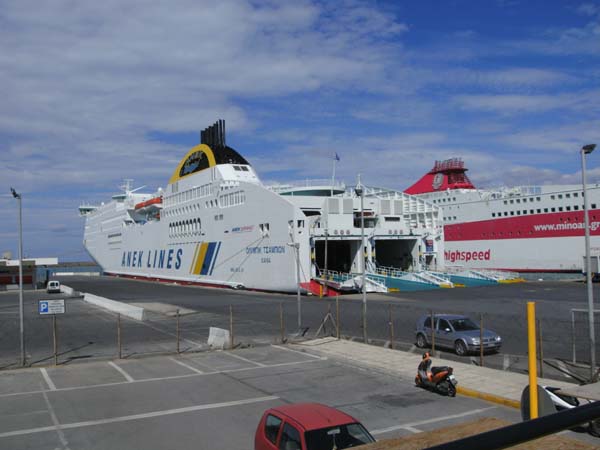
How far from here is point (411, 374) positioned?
14.1 meters

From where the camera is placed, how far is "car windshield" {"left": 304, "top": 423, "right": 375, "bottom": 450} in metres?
6.77

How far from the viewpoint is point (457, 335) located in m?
16.4

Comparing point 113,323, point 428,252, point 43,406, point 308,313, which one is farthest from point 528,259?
point 43,406

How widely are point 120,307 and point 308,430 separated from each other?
25.2m

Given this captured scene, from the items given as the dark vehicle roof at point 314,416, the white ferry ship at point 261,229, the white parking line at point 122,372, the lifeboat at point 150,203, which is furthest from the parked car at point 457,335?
the lifeboat at point 150,203

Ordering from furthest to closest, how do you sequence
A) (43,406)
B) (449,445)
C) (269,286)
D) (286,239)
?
1. (269,286)
2. (286,239)
3. (43,406)
4. (449,445)

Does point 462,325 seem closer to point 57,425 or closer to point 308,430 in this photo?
point 308,430

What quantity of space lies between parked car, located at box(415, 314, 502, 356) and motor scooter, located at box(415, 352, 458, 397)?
380cm

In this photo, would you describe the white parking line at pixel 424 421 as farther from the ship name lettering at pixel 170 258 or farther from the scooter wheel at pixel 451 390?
the ship name lettering at pixel 170 258

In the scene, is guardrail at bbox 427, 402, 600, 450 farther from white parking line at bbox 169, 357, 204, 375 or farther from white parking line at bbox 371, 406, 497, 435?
white parking line at bbox 169, 357, 204, 375

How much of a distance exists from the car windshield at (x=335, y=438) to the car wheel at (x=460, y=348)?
9895 millimetres

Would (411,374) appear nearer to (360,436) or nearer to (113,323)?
(360,436)

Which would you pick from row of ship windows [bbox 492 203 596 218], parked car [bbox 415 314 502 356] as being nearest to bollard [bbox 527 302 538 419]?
parked car [bbox 415 314 502 356]

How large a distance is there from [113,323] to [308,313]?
9.45 meters
